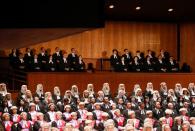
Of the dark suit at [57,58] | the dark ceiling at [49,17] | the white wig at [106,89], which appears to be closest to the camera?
the dark ceiling at [49,17]

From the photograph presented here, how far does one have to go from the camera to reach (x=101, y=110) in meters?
17.5

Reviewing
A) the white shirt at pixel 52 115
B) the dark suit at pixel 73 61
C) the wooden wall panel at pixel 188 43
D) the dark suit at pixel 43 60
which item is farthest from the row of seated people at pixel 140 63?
the white shirt at pixel 52 115

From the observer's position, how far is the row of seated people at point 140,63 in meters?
21.9

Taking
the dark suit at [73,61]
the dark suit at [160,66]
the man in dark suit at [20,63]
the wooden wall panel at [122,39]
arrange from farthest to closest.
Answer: the wooden wall panel at [122,39], the dark suit at [160,66], the dark suit at [73,61], the man in dark suit at [20,63]

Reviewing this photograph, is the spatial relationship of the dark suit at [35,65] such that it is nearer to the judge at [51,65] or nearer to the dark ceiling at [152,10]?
the judge at [51,65]

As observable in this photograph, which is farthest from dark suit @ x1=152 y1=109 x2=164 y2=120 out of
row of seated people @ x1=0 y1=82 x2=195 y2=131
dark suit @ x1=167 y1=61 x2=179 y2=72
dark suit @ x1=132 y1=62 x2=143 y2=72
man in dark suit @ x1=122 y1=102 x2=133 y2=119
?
dark suit @ x1=167 y1=61 x2=179 y2=72

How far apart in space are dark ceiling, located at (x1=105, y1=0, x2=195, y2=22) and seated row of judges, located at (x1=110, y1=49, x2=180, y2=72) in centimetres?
175

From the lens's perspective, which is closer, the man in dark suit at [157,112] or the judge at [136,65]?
the man in dark suit at [157,112]

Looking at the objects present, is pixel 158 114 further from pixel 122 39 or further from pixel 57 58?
pixel 122 39

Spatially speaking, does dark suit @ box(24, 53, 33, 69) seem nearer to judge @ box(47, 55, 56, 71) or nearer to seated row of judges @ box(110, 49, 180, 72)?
judge @ box(47, 55, 56, 71)

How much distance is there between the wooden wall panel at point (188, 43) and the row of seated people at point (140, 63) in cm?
329

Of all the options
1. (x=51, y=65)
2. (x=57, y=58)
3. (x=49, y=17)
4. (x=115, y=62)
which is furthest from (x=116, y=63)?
(x=49, y=17)

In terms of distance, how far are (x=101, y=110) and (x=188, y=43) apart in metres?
9.39

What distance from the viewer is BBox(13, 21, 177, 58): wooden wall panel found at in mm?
25531
